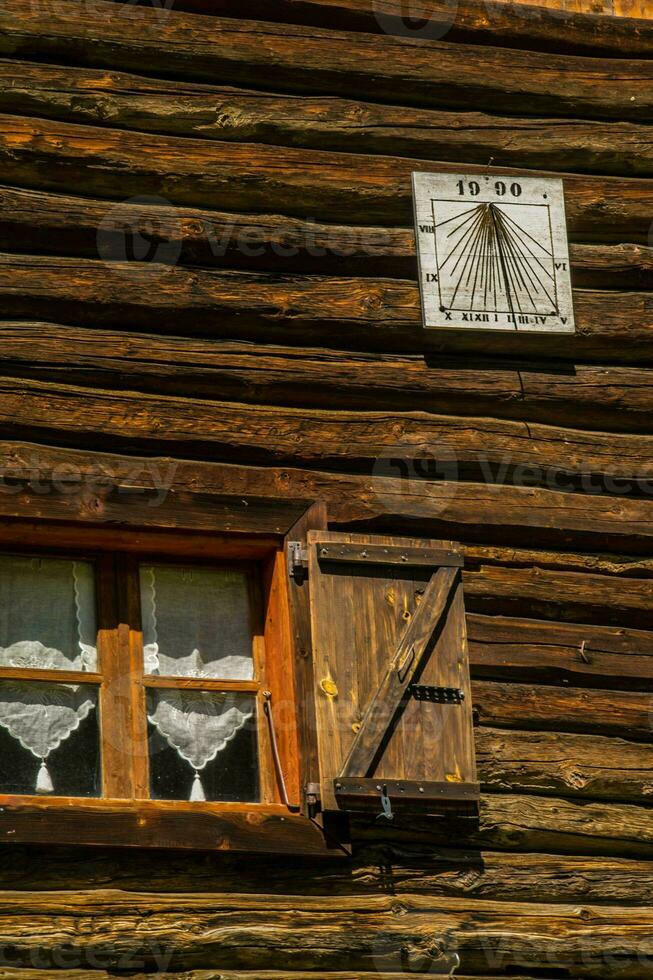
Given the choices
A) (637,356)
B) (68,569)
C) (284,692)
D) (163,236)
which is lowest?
(284,692)

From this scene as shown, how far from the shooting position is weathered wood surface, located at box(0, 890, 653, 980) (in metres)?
6.16

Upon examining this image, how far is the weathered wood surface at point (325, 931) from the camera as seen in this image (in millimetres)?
6160

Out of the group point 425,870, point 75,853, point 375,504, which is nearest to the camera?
point 75,853

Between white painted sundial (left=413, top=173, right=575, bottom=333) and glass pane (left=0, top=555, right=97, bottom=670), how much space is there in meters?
1.69

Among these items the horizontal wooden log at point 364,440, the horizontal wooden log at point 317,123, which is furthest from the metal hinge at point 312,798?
the horizontal wooden log at point 317,123

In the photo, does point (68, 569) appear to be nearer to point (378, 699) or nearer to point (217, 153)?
point (378, 699)

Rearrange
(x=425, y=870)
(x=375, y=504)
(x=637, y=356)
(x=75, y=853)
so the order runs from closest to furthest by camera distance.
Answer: (x=75, y=853)
(x=425, y=870)
(x=375, y=504)
(x=637, y=356)

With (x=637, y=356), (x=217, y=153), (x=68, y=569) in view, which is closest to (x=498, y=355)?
(x=637, y=356)

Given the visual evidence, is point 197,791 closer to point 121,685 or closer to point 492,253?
point 121,685

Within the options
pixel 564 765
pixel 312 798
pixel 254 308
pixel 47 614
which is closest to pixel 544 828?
pixel 564 765

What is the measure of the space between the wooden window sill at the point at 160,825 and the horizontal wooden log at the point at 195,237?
2044 millimetres

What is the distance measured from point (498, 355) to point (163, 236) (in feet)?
4.35

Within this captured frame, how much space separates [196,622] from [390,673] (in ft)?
2.29

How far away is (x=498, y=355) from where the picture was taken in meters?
7.66
